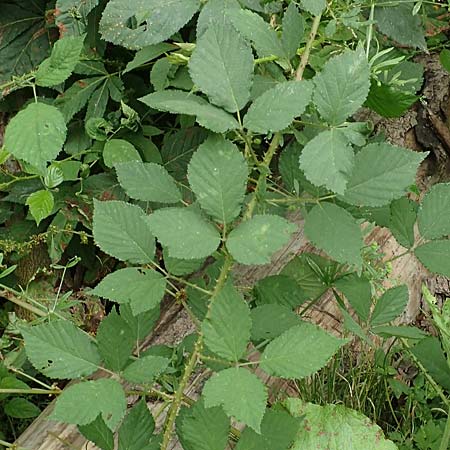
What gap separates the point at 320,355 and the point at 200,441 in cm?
22

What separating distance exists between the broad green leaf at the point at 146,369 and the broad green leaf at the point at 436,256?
44 centimetres

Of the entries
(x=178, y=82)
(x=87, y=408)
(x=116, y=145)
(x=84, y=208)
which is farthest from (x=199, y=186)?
(x=84, y=208)

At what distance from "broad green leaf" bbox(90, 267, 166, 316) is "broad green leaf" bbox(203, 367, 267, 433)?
0.14 m

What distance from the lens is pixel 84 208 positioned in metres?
1.66

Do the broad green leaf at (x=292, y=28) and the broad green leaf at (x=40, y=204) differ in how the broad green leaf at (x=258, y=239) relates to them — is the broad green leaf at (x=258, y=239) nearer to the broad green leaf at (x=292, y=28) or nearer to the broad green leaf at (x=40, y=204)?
the broad green leaf at (x=292, y=28)

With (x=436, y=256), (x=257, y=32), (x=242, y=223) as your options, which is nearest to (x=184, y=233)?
(x=242, y=223)

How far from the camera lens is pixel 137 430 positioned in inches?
37.0

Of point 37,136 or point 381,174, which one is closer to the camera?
point 381,174

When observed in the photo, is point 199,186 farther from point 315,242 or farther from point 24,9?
point 24,9

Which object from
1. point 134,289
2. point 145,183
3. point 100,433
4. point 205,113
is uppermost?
point 205,113

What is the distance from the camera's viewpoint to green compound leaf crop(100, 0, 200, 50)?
1.24m

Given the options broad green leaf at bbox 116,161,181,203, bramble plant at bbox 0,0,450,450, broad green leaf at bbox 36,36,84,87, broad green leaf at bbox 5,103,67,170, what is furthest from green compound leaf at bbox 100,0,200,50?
broad green leaf at bbox 116,161,181,203

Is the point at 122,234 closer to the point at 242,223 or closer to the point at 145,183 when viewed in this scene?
the point at 145,183

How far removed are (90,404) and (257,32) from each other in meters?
0.55
